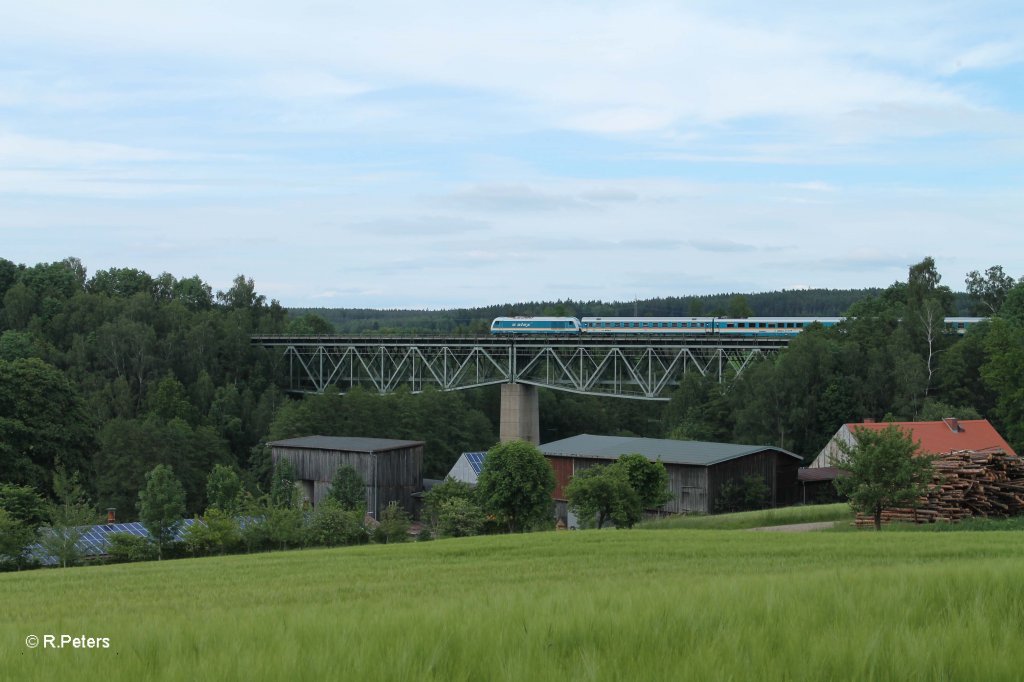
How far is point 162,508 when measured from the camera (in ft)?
141

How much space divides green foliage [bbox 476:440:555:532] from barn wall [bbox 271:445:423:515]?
82.5 ft

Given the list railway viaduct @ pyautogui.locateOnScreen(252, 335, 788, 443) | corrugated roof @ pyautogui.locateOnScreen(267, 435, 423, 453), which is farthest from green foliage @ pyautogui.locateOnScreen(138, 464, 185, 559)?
railway viaduct @ pyautogui.locateOnScreen(252, 335, 788, 443)

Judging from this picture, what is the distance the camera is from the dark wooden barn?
5600cm

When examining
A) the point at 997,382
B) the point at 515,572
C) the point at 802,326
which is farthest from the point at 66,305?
the point at 515,572

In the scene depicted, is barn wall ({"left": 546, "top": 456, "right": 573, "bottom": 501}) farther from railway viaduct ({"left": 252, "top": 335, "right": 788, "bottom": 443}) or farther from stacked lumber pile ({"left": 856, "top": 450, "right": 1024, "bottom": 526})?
stacked lumber pile ({"left": 856, "top": 450, "right": 1024, "bottom": 526})

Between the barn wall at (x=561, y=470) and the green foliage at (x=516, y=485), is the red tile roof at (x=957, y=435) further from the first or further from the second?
the green foliage at (x=516, y=485)

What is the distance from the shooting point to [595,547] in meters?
23.6

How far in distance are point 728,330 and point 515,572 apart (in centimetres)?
7407

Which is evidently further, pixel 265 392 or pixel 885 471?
pixel 265 392

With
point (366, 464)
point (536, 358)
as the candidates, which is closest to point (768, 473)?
point (366, 464)

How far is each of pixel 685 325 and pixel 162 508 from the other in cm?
6185

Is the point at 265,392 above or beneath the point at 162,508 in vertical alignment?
above

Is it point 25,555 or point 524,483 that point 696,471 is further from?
point 25,555

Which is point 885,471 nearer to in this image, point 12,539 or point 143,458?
point 12,539
